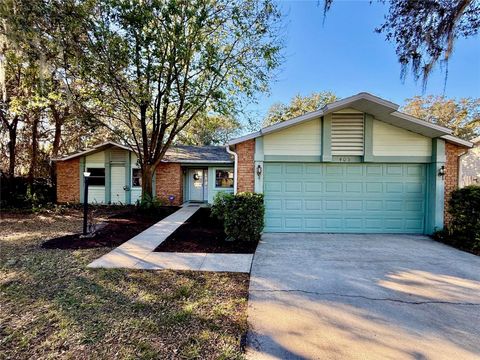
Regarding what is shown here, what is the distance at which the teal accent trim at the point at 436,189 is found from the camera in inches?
278

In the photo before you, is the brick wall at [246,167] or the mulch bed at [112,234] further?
the brick wall at [246,167]

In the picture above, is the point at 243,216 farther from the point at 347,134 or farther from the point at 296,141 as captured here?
the point at 347,134

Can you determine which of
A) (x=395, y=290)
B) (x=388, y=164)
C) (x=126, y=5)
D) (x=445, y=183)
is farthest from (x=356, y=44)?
(x=395, y=290)

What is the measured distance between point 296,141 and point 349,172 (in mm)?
1927

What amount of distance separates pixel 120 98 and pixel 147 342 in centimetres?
947

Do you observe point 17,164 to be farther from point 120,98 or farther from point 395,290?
point 395,290

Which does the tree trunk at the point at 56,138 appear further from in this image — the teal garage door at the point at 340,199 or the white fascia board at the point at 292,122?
the teal garage door at the point at 340,199

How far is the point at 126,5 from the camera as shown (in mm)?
7664

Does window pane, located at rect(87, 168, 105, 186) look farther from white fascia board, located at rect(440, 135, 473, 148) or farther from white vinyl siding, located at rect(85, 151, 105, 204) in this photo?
white fascia board, located at rect(440, 135, 473, 148)

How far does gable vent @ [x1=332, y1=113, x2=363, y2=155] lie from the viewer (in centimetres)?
724

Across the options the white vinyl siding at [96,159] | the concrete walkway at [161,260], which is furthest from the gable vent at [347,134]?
the white vinyl siding at [96,159]

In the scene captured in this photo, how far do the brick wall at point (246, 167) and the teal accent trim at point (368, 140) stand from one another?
340 cm

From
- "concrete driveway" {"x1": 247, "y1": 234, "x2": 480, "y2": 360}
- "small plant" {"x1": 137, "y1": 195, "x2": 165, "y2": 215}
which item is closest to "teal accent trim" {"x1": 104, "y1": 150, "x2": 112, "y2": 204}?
"small plant" {"x1": 137, "y1": 195, "x2": 165, "y2": 215}

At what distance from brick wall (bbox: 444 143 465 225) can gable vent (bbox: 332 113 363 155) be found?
2.49m
